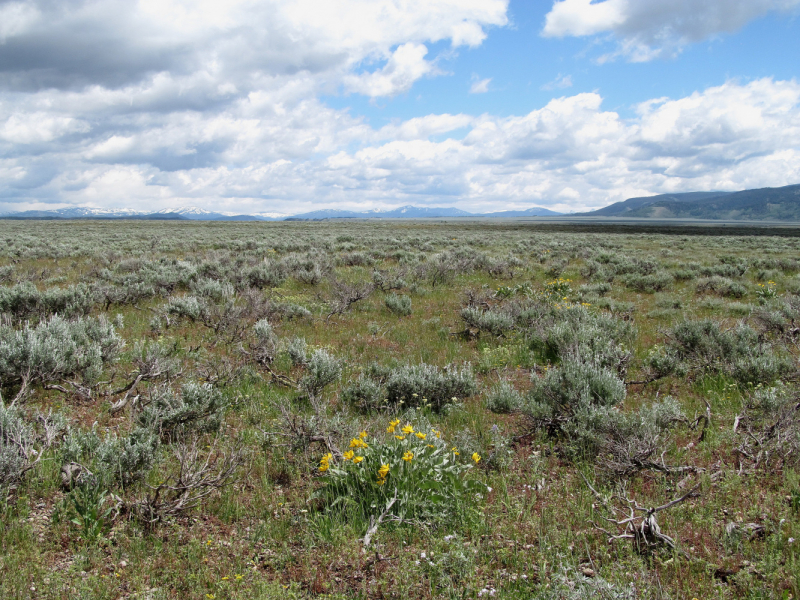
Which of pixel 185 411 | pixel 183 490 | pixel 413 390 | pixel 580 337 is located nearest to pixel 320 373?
pixel 413 390

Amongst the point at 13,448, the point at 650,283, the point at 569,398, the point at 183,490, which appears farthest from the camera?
the point at 650,283

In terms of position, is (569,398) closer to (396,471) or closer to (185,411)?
(396,471)

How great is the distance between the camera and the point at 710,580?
256 centimetres

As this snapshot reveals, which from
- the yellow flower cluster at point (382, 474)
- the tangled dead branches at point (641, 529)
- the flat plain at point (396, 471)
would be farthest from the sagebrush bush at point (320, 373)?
the tangled dead branches at point (641, 529)

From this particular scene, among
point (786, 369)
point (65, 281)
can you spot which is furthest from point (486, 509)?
point (65, 281)

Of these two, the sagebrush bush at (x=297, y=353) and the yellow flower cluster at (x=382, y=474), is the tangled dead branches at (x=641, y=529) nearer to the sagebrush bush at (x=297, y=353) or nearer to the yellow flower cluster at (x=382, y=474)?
the yellow flower cluster at (x=382, y=474)

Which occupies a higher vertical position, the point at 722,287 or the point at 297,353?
the point at 722,287

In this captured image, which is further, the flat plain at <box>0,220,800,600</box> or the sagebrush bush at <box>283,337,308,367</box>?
the sagebrush bush at <box>283,337,308,367</box>

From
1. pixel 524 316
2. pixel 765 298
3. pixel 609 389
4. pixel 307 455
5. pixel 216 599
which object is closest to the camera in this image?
pixel 216 599

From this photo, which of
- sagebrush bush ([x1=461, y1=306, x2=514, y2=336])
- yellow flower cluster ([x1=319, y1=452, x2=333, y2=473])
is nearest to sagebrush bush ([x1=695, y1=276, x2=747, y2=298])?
sagebrush bush ([x1=461, y1=306, x2=514, y2=336])

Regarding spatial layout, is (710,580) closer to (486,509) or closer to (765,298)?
(486,509)

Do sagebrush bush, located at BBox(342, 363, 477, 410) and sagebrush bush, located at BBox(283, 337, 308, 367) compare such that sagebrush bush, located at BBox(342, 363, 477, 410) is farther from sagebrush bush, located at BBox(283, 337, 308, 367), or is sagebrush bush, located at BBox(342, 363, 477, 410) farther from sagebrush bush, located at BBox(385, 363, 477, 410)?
sagebrush bush, located at BBox(283, 337, 308, 367)

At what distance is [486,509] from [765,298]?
1303 cm

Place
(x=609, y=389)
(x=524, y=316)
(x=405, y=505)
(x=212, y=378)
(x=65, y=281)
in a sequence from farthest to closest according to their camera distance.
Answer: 1. (x=65, y=281)
2. (x=524, y=316)
3. (x=212, y=378)
4. (x=609, y=389)
5. (x=405, y=505)
